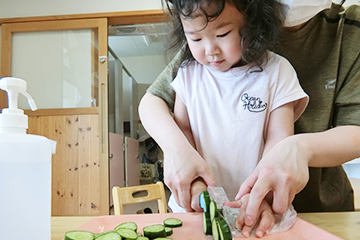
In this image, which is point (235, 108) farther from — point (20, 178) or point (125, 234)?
point (20, 178)

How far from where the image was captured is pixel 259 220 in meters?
0.60

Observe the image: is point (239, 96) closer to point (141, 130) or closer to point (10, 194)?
point (10, 194)

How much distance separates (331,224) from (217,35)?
0.50m

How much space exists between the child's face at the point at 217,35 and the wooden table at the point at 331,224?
1.44 ft

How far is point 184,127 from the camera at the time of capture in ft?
2.92

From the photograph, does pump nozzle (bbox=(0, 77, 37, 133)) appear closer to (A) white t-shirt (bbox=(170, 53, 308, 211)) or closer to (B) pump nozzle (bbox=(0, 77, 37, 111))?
(B) pump nozzle (bbox=(0, 77, 37, 111))

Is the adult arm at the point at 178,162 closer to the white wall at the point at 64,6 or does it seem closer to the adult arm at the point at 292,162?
the adult arm at the point at 292,162

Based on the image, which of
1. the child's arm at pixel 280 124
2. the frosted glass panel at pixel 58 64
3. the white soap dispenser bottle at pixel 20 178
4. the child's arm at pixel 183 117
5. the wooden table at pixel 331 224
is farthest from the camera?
the frosted glass panel at pixel 58 64

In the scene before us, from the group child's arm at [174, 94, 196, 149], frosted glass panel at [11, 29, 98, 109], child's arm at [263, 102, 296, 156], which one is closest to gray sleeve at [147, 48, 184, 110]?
child's arm at [174, 94, 196, 149]

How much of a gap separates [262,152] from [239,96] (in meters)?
0.16

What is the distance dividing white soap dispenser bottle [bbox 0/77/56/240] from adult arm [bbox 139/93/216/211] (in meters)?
0.30

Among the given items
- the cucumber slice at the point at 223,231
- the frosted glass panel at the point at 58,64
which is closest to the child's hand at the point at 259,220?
the cucumber slice at the point at 223,231

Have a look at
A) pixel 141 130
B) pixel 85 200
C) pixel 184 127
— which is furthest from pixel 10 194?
pixel 141 130

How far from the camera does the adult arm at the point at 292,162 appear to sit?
0.56 metres
